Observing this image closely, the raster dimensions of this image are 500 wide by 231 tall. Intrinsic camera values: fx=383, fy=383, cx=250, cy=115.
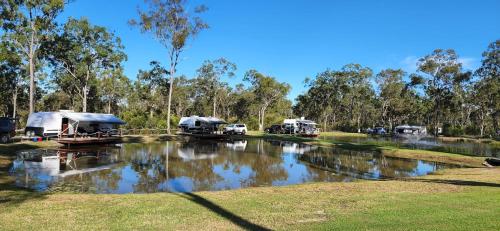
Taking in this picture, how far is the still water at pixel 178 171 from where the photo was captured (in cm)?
1458

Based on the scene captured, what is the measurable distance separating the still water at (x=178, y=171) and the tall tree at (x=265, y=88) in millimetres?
52452

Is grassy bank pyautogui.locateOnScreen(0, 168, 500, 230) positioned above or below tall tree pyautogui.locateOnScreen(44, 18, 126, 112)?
below

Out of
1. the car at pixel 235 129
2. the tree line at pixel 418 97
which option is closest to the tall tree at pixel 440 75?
the tree line at pixel 418 97

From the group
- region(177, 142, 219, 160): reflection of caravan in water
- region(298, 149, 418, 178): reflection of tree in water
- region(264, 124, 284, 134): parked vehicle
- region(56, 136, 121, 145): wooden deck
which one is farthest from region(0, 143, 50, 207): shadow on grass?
region(264, 124, 284, 134): parked vehicle

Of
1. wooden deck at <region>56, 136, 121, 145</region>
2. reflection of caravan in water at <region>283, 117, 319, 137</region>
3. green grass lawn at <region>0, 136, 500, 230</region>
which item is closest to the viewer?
green grass lawn at <region>0, 136, 500, 230</region>

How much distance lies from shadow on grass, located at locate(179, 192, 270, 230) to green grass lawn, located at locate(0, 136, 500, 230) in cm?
2

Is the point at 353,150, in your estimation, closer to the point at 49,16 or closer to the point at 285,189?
the point at 285,189

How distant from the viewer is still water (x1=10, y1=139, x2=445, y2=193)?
14578mm

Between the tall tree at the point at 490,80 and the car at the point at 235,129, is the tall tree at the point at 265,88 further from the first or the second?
the tall tree at the point at 490,80

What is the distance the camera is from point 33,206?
30.5 feet

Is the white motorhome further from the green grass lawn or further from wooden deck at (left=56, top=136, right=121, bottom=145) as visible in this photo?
the green grass lawn

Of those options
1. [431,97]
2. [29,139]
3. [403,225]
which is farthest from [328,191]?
[431,97]

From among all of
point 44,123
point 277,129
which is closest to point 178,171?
point 44,123

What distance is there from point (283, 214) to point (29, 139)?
Result: 28207mm
